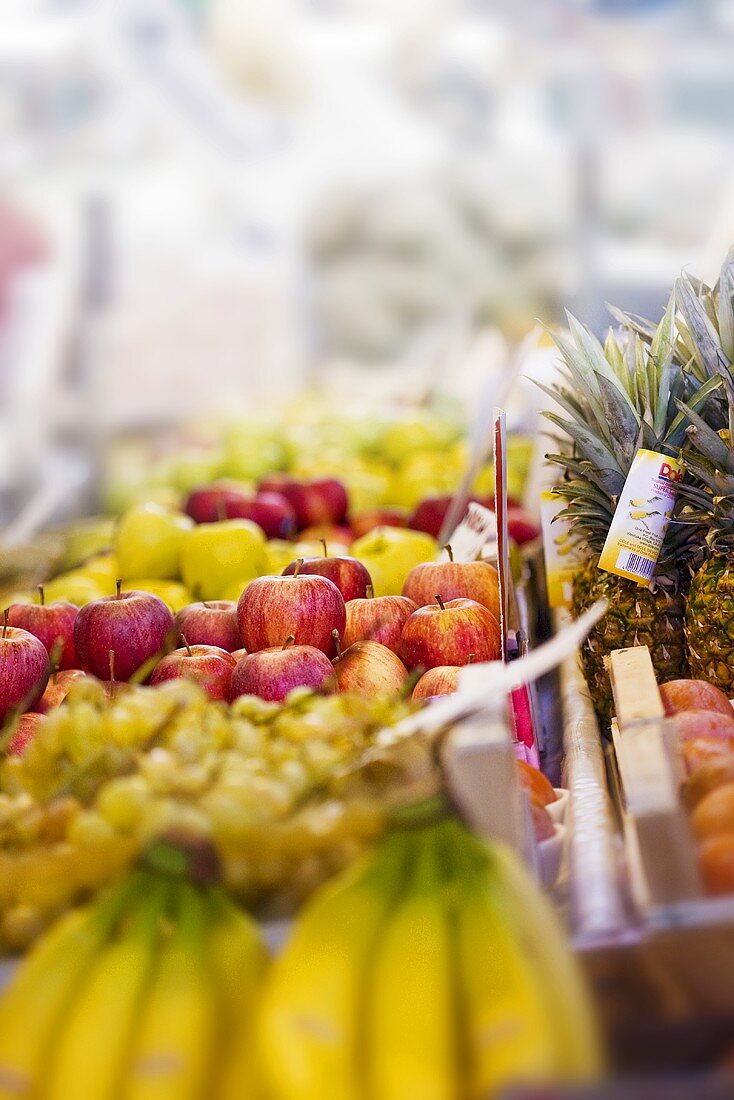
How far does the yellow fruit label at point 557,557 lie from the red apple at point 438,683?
2.17ft

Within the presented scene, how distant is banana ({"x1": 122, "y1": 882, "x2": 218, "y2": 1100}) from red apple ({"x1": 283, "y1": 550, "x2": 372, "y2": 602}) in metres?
1.02

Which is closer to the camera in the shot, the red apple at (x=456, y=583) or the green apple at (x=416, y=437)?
the red apple at (x=456, y=583)

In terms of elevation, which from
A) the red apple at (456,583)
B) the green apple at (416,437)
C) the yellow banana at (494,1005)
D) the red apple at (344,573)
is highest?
the green apple at (416,437)

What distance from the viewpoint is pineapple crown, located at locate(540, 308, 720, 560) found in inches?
76.1

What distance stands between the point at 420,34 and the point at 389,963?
561 cm

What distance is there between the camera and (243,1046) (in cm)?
98

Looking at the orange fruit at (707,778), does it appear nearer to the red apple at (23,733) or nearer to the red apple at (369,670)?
the red apple at (369,670)

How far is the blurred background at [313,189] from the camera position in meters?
4.99

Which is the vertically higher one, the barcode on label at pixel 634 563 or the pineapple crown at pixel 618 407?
the pineapple crown at pixel 618 407

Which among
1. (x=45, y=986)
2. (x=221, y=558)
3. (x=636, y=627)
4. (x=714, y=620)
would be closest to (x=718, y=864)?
(x=45, y=986)

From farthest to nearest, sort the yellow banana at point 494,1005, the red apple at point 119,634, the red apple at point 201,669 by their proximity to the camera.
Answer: the red apple at point 119,634 → the red apple at point 201,669 → the yellow banana at point 494,1005

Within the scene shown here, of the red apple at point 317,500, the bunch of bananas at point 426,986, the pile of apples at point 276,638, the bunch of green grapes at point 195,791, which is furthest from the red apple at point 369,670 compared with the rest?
the red apple at point 317,500

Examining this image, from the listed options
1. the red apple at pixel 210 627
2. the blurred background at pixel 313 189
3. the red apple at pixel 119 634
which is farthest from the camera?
the blurred background at pixel 313 189

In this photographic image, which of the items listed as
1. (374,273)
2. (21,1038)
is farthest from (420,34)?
(21,1038)
